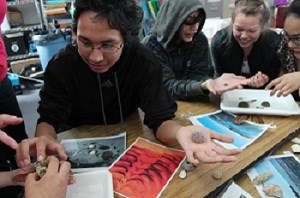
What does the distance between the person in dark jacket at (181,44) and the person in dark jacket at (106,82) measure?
0.30 metres

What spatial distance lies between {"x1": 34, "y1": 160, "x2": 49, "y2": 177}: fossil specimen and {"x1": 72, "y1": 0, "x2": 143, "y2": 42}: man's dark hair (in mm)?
486

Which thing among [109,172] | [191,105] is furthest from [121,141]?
[191,105]

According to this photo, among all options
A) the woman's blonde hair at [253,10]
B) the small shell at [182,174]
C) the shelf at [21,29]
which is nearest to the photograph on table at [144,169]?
the small shell at [182,174]

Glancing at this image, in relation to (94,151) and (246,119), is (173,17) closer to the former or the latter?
(246,119)

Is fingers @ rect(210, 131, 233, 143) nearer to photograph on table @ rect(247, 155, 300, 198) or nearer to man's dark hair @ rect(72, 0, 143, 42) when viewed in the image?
photograph on table @ rect(247, 155, 300, 198)

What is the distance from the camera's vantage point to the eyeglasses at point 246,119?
120 centimetres

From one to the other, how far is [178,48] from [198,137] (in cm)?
85

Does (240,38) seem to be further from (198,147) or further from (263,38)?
(198,147)

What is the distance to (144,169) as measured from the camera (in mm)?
948

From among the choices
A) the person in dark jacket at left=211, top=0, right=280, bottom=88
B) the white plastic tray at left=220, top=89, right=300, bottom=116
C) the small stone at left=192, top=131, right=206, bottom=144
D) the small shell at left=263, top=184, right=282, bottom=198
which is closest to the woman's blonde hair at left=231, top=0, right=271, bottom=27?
the person in dark jacket at left=211, top=0, right=280, bottom=88

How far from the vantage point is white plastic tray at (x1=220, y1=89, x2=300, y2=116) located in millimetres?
1234

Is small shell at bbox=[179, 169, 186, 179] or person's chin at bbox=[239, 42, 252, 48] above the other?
person's chin at bbox=[239, 42, 252, 48]

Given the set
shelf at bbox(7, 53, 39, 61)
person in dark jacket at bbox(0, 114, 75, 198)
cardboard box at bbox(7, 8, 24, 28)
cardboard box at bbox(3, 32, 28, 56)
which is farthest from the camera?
cardboard box at bbox(7, 8, 24, 28)

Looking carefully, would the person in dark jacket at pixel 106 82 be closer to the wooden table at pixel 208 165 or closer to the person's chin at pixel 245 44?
the wooden table at pixel 208 165
